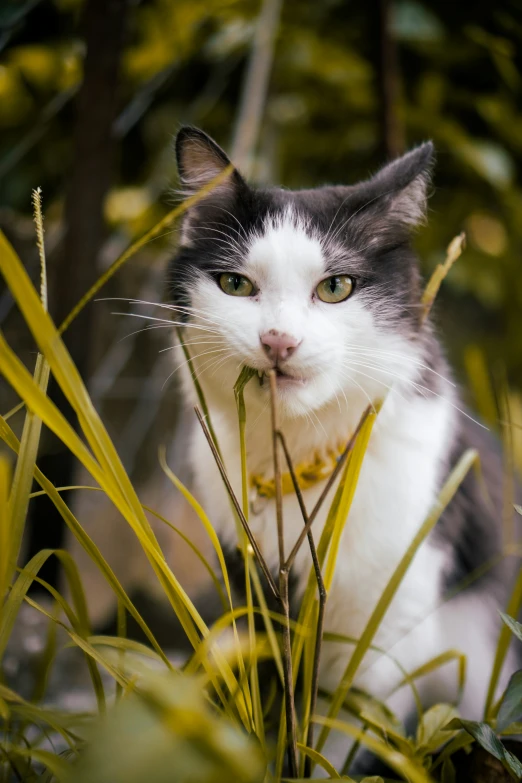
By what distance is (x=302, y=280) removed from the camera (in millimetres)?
783

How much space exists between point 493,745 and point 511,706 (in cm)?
5

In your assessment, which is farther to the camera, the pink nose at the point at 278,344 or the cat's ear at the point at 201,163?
the cat's ear at the point at 201,163

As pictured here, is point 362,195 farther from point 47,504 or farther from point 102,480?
point 47,504

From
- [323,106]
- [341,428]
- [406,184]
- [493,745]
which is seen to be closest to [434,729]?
[493,745]

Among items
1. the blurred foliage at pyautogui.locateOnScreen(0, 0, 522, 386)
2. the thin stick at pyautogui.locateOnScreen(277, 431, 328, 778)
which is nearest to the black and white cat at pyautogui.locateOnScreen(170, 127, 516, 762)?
the thin stick at pyautogui.locateOnScreen(277, 431, 328, 778)

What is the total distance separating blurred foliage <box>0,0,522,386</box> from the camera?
1679 millimetres

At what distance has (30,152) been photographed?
1.66m

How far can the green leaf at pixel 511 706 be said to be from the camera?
1.96 feet

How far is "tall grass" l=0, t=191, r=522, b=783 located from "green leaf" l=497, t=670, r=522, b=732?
0.03 m

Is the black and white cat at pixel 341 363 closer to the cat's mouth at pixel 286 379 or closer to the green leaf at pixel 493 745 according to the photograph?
the cat's mouth at pixel 286 379

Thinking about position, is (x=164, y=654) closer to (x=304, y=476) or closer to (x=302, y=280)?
(x=304, y=476)

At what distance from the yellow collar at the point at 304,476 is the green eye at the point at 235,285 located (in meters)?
0.27

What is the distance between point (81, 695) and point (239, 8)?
1.95 m

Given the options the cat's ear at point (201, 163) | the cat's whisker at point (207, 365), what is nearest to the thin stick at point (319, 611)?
the cat's whisker at point (207, 365)
